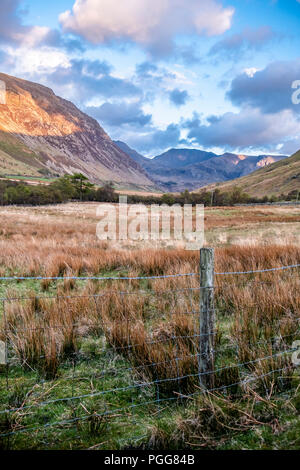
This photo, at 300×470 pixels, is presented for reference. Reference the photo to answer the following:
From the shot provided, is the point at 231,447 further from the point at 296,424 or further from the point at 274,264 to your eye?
the point at 274,264

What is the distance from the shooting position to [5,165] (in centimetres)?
17175

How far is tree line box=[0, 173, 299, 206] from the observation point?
5197 centimetres

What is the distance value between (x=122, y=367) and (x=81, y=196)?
69.8 m

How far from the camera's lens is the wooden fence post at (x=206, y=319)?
2965mm

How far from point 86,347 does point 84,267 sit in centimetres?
474

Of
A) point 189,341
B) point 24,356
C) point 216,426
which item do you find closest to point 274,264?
point 189,341

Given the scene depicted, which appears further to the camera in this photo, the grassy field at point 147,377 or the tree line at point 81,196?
→ the tree line at point 81,196

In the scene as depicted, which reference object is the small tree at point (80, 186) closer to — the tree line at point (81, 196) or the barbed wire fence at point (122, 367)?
the tree line at point (81, 196)

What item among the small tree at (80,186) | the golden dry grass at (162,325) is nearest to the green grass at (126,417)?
the golden dry grass at (162,325)

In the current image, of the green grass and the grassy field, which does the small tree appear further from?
the green grass

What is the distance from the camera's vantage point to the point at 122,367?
3.55 meters

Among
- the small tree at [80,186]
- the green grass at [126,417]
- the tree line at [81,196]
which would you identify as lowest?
the green grass at [126,417]

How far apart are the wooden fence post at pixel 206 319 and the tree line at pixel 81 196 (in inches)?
2088

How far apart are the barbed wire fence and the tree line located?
51610 mm
